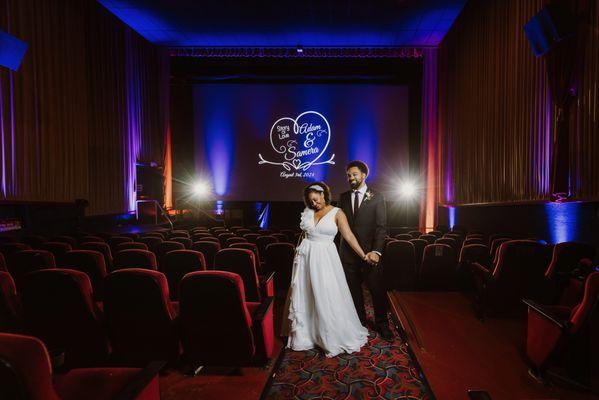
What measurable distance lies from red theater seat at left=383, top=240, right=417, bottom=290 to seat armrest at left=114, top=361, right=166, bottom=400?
373cm

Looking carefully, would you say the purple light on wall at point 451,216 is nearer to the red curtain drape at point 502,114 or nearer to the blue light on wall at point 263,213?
the red curtain drape at point 502,114

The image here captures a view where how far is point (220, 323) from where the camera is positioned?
239 cm

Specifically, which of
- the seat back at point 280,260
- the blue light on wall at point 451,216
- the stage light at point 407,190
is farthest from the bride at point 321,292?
the stage light at point 407,190

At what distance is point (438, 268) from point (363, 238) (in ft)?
6.33

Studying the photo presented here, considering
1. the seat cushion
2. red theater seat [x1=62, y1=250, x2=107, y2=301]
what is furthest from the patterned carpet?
red theater seat [x1=62, y1=250, x2=107, y2=301]

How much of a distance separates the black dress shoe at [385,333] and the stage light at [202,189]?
9.68 m

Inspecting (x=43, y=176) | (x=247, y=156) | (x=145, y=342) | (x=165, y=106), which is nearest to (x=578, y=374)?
(x=145, y=342)

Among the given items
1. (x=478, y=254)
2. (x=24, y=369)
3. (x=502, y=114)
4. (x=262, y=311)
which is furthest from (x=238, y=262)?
(x=502, y=114)

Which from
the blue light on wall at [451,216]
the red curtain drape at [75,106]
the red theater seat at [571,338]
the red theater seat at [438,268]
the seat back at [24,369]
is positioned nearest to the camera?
the seat back at [24,369]

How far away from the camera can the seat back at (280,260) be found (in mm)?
4824

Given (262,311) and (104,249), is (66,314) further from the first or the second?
(104,249)

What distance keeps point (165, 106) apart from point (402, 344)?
37.9 feet

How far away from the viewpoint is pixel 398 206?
12008 mm

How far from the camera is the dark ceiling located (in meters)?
9.29
